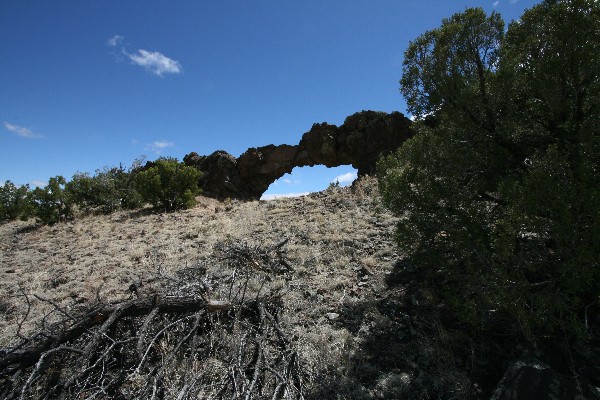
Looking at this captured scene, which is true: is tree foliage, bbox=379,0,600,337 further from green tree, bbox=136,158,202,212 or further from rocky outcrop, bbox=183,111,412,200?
rocky outcrop, bbox=183,111,412,200

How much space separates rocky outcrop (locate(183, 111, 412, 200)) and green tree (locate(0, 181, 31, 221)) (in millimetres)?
9950

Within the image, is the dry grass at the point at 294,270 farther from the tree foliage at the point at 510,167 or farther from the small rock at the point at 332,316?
the tree foliage at the point at 510,167

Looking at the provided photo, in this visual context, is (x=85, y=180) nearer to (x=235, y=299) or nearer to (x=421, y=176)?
(x=235, y=299)

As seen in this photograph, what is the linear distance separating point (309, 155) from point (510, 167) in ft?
66.1

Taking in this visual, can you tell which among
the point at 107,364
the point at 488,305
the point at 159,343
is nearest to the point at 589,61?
the point at 488,305

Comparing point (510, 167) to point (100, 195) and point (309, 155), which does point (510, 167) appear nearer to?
point (100, 195)

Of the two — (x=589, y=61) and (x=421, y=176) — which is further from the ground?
(x=589, y=61)

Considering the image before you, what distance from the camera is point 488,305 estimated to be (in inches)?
159

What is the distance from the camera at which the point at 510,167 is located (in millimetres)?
4988

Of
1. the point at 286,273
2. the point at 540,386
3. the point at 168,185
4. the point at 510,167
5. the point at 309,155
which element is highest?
the point at 309,155

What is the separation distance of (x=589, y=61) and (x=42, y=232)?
16.3m

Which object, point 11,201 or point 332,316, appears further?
point 11,201

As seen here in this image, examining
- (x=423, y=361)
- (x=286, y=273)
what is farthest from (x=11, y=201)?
(x=423, y=361)

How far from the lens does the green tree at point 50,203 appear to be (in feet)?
47.5
